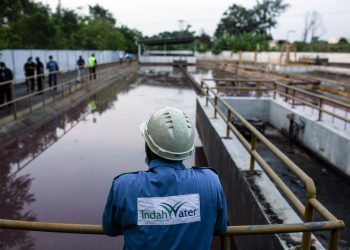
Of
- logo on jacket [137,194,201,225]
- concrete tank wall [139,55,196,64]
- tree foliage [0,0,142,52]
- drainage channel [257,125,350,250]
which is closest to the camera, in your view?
logo on jacket [137,194,201,225]

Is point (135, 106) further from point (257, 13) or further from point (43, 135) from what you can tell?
point (257, 13)

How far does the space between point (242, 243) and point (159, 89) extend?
1751cm

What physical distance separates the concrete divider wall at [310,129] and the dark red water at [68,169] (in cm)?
289

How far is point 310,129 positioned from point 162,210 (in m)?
8.34

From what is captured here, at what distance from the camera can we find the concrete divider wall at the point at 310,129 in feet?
24.5

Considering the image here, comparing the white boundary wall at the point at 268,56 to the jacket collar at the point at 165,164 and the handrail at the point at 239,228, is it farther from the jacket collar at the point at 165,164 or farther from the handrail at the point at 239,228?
the jacket collar at the point at 165,164

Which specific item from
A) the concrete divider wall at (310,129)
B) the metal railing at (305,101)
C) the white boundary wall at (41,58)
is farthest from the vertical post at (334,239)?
the white boundary wall at (41,58)

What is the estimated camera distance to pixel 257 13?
93250 millimetres

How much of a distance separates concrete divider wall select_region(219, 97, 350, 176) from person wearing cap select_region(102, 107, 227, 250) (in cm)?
636

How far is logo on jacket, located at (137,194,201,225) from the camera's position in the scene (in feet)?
5.50

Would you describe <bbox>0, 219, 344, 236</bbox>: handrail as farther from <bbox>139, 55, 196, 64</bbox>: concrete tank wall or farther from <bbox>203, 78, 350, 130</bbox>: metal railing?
<bbox>139, 55, 196, 64</bbox>: concrete tank wall

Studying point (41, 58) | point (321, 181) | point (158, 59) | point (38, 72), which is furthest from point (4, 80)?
point (158, 59)

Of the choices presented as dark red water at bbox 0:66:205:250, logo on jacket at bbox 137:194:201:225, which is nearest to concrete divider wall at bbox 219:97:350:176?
dark red water at bbox 0:66:205:250

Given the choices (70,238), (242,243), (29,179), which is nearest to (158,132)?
(242,243)
